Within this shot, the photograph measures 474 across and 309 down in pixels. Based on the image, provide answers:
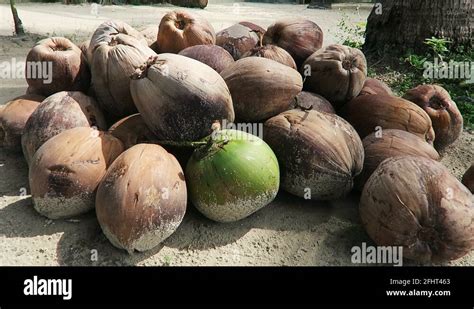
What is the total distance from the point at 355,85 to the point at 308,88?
362 millimetres

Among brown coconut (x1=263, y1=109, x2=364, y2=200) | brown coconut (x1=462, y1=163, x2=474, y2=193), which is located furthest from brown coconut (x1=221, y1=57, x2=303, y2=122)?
brown coconut (x1=462, y1=163, x2=474, y2=193)

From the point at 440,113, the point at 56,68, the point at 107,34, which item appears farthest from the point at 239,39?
the point at 440,113

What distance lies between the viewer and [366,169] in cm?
302

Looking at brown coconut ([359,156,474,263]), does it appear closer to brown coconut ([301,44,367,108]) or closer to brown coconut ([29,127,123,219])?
brown coconut ([301,44,367,108])

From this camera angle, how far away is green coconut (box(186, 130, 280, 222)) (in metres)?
2.59

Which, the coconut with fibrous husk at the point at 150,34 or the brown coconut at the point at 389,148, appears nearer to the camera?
the brown coconut at the point at 389,148

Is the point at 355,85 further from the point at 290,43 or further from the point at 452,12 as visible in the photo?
the point at 452,12

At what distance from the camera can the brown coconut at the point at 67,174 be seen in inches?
104

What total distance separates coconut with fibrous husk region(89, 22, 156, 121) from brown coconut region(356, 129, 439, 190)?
65.9 inches

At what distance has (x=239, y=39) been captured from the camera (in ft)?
12.8

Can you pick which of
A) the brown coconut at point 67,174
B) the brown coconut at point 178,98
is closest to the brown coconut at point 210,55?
the brown coconut at point 178,98

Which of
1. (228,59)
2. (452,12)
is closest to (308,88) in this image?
(228,59)

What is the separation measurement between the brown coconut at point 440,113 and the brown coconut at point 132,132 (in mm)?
2192

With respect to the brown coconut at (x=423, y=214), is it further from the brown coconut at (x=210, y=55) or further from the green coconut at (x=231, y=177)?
the brown coconut at (x=210, y=55)
